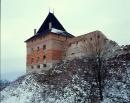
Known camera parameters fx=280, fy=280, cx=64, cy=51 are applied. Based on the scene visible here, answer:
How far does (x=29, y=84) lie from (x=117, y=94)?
1182cm

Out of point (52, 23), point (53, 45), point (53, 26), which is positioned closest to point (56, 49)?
point (53, 45)

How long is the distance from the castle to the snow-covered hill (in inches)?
103

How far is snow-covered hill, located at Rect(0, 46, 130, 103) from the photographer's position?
100 feet

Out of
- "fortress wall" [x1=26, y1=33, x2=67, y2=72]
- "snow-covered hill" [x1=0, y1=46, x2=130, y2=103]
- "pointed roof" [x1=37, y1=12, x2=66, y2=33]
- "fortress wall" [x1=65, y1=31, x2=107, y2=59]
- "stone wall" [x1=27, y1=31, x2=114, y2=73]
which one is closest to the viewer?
"snow-covered hill" [x1=0, y1=46, x2=130, y2=103]

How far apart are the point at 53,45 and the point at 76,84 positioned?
37.8 feet

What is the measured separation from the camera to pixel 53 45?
43281 mm

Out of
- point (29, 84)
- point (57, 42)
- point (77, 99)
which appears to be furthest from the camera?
point (57, 42)

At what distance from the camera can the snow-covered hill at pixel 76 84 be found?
30500mm

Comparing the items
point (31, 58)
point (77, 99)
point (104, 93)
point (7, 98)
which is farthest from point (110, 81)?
point (31, 58)

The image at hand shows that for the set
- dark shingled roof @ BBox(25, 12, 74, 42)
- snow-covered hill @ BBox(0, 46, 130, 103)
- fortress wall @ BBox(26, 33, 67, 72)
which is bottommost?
snow-covered hill @ BBox(0, 46, 130, 103)

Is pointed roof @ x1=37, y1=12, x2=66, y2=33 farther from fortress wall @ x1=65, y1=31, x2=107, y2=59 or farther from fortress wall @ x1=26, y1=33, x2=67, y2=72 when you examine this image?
fortress wall @ x1=65, y1=31, x2=107, y2=59

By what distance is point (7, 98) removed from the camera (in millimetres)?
33938

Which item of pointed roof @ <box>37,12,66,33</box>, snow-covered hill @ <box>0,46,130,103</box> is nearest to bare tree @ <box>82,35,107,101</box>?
snow-covered hill @ <box>0,46,130,103</box>

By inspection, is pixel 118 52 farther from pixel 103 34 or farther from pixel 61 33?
pixel 61 33
